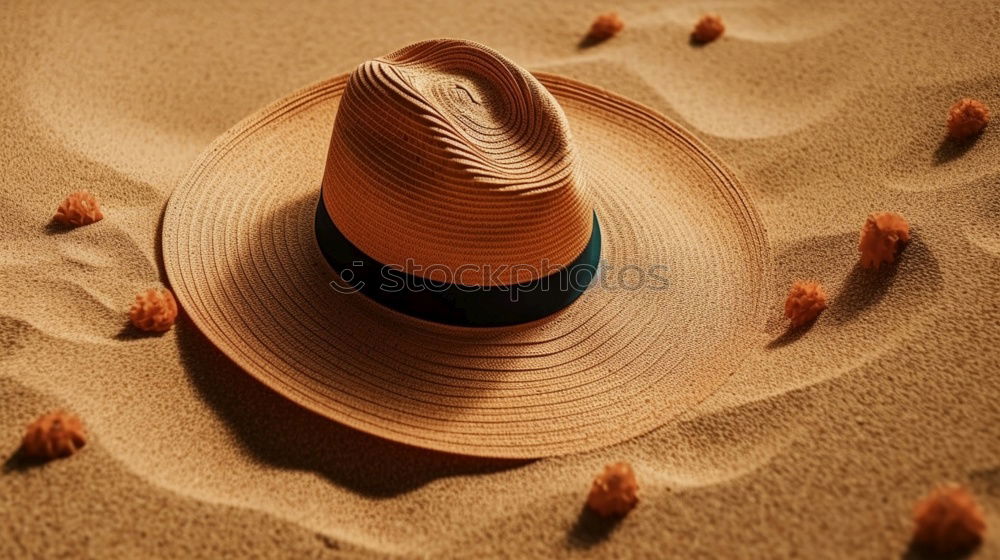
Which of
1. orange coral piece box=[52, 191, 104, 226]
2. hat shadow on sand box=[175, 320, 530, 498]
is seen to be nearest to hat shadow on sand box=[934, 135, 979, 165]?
hat shadow on sand box=[175, 320, 530, 498]

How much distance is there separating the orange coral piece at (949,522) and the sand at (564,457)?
0.04m

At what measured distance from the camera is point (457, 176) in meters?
2.10

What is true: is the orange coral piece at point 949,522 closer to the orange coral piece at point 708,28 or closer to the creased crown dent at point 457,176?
the creased crown dent at point 457,176

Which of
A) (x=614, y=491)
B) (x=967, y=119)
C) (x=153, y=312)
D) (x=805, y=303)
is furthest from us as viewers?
(x=967, y=119)

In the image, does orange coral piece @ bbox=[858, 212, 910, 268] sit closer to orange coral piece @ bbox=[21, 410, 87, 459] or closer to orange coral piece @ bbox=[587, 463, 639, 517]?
orange coral piece @ bbox=[587, 463, 639, 517]

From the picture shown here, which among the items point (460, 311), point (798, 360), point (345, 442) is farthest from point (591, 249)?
point (345, 442)

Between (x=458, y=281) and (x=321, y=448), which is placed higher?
(x=458, y=281)

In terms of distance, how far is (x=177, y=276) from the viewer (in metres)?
2.32

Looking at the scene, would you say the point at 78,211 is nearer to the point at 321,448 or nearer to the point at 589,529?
the point at 321,448

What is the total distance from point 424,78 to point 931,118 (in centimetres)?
163

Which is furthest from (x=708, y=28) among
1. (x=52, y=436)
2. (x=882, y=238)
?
(x=52, y=436)

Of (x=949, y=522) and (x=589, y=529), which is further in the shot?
(x=589, y=529)

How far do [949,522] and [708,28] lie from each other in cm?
221

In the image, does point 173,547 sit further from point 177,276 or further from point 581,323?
point 581,323
